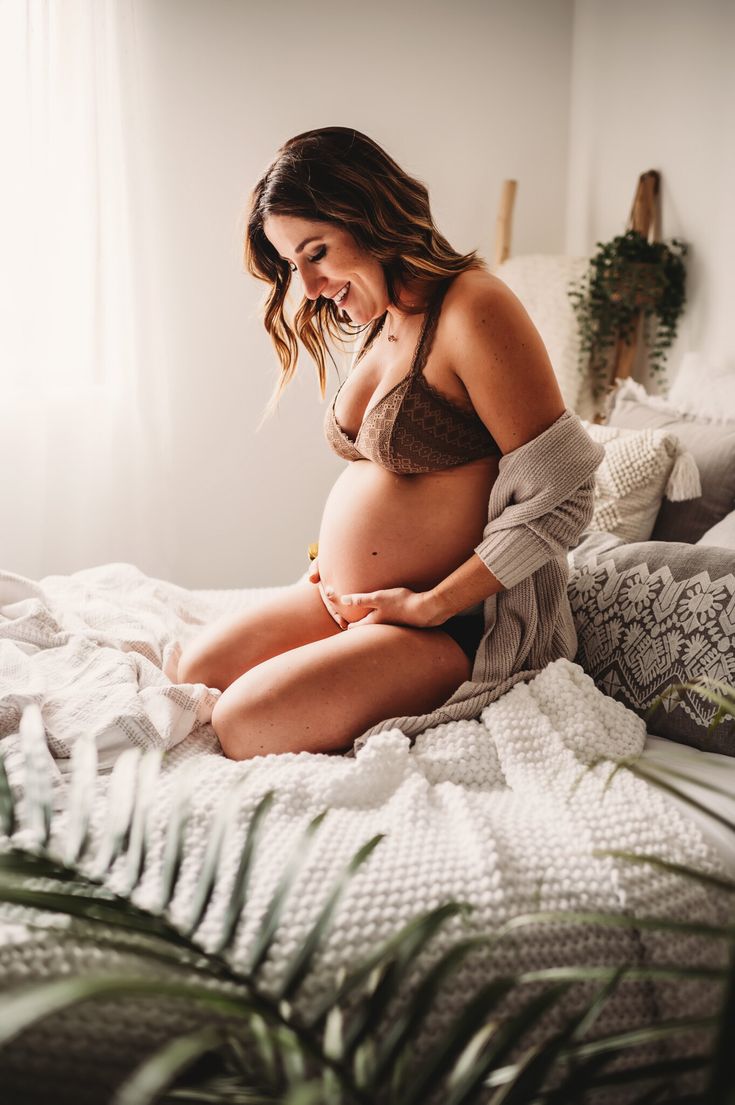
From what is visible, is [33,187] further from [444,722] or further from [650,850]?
[650,850]

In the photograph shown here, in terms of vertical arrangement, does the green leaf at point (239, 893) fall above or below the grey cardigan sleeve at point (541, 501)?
below

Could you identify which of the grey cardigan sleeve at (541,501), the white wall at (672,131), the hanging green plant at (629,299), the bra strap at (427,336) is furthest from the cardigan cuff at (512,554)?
the hanging green plant at (629,299)

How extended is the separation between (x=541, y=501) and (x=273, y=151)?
214cm

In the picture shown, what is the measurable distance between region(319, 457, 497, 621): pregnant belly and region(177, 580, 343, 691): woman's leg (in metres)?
0.12

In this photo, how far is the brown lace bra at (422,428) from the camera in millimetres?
1285

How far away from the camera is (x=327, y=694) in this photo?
3.89 ft

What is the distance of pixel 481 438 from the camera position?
1.31m

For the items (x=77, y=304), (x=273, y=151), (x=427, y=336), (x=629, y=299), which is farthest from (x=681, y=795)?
(x=273, y=151)

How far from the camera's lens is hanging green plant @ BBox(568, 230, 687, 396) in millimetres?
2279

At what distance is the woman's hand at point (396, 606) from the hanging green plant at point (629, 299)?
4.51ft

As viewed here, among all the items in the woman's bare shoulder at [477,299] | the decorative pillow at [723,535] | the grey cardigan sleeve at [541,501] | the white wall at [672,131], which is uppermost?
the white wall at [672,131]

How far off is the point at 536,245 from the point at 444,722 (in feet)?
7.83

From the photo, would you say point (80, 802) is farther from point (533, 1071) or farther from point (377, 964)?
point (533, 1071)

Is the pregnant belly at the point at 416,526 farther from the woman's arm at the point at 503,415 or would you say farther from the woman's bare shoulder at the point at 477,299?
the woman's bare shoulder at the point at 477,299
